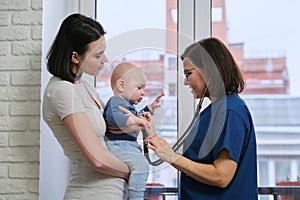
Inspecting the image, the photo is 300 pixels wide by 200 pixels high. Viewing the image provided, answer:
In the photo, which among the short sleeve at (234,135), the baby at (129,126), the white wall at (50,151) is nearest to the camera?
the short sleeve at (234,135)

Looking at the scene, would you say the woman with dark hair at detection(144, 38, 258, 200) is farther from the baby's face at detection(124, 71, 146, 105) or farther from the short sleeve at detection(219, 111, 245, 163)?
the baby's face at detection(124, 71, 146, 105)

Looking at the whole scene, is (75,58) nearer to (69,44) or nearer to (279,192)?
(69,44)

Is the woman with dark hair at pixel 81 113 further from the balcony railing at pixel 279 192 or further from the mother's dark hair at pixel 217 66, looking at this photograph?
the balcony railing at pixel 279 192

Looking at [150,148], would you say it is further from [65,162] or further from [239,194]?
[65,162]

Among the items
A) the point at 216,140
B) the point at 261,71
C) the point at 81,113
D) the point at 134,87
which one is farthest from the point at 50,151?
the point at 261,71

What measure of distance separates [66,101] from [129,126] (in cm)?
23

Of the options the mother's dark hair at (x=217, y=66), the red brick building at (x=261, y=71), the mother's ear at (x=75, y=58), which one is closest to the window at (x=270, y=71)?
the red brick building at (x=261, y=71)

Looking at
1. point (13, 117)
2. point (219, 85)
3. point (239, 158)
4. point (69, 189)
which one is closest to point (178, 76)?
point (219, 85)

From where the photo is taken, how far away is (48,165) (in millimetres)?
2072

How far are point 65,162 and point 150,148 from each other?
2.24 feet

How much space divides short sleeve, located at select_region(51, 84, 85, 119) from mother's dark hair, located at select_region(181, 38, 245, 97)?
0.43 meters

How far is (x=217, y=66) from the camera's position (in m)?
1.67

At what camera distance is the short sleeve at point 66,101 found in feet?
5.41

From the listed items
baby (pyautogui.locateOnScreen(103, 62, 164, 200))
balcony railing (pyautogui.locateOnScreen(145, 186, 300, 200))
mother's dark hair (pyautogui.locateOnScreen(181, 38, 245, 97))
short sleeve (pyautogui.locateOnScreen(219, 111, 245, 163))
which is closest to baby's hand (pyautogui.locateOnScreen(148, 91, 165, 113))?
baby (pyautogui.locateOnScreen(103, 62, 164, 200))
